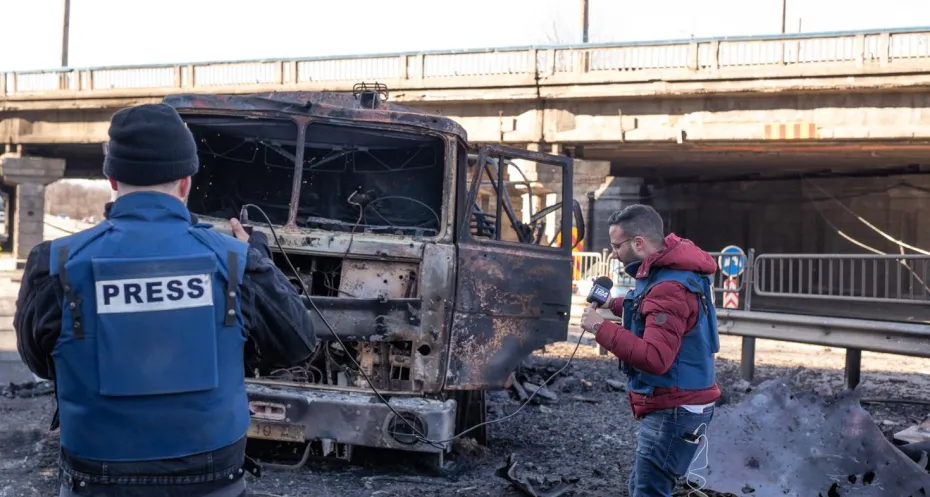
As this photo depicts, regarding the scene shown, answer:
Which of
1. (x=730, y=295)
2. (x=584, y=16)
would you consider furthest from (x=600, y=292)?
(x=584, y=16)

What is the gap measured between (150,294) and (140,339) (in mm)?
106

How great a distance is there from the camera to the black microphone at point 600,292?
4.36 metres

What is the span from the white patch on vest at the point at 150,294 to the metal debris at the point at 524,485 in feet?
12.5

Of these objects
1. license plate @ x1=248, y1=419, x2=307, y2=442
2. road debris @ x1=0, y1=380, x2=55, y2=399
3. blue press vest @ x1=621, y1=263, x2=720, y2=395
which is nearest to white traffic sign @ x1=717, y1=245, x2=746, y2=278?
license plate @ x1=248, y1=419, x2=307, y2=442

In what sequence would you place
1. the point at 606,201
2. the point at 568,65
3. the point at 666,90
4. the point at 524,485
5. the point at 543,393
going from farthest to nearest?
the point at 606,201, the point at 568,65, the point at 666,90, the point at 543,393, the point at 524,485

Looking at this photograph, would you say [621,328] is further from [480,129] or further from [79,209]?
[79,209]

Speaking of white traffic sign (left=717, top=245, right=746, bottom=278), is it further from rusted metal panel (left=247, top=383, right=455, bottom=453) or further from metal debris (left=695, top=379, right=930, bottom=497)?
rusted metal panel (left=247, top=383, right=455, bottom=453)

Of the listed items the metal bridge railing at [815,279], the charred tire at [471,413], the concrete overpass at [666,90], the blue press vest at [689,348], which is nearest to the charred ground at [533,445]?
the charred tire at [471,413]

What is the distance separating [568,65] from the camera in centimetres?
2055

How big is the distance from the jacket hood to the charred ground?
2.46 meters

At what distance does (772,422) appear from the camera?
5.75 m

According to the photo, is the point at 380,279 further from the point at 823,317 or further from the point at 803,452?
the point at 823,317

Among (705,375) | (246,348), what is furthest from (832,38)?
(246,348)

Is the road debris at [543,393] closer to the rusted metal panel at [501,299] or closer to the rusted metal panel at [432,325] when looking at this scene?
the rusted metal panel at [501,299]
